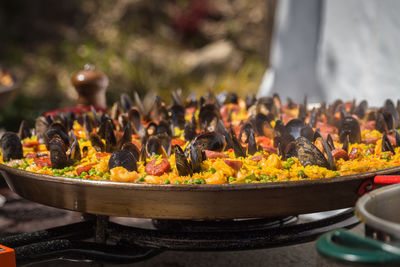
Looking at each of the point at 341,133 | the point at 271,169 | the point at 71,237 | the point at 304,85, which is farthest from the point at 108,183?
the point at 304,85

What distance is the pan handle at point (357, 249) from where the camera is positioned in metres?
1.10

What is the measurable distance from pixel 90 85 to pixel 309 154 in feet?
7.41

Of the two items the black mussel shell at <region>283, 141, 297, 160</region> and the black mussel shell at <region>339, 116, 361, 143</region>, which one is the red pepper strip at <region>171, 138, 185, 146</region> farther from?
the black mussel shell at <region>339, 116, 361, 143</region>

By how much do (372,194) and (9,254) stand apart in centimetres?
147

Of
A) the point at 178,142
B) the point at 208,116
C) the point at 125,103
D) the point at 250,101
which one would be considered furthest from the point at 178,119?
the point at 250,101

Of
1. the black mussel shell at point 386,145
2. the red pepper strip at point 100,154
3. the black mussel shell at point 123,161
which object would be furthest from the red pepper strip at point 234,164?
the black mussel shell at point 386,145

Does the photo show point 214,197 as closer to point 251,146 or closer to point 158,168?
point 158,168

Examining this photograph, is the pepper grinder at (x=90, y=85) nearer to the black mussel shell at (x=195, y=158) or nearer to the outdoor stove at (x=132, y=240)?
the outdoor stove at (x=132, y=240)

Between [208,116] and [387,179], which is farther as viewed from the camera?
[208,116]

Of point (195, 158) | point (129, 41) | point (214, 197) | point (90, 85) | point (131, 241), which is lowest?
point (131, 241)

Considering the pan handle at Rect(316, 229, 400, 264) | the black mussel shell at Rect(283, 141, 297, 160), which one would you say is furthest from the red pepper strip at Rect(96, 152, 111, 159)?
the pan handle at Rect(316, 229, 400, 264)

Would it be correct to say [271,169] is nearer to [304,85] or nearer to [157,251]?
[157,251]

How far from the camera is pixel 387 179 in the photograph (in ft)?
5.98

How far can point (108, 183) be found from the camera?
1.86m
